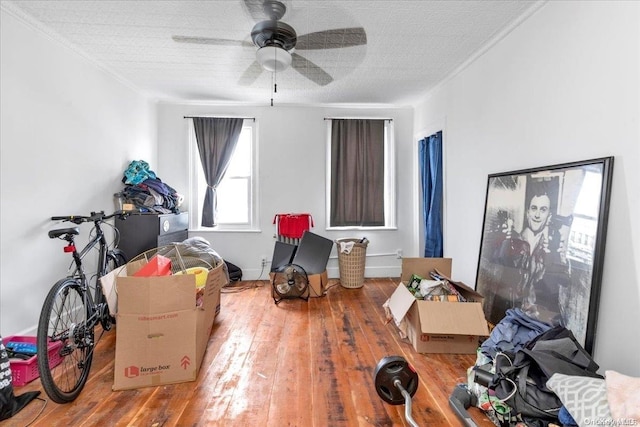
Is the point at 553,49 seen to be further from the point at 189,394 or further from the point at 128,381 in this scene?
the point at 128,381

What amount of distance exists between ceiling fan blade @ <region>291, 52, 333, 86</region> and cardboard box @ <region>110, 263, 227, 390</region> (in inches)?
84.7

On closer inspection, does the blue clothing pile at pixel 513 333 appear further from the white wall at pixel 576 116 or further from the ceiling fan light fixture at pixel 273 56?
the ceiling fan light fixture at pixel 273 56

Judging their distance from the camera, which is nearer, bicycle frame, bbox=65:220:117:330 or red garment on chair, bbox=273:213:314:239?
bicycle frame, bbox=65:220:117:330

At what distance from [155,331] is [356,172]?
10.5ft

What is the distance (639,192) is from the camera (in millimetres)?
1472

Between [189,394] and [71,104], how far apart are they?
102 inches

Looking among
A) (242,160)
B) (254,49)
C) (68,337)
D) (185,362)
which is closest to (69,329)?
(68,337)

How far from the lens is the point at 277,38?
222 centimetres

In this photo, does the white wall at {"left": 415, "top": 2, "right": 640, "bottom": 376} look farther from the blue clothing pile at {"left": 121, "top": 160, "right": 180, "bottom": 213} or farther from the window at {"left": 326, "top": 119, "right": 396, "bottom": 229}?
the blue clothing pile at {"left": 121, "top": 160, "right": 180, "bottom": 213}

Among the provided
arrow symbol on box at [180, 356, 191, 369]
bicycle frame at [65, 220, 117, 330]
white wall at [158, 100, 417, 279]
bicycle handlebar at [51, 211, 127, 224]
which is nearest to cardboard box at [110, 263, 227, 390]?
arrow symbol on box at [180, 356, 191, 369]

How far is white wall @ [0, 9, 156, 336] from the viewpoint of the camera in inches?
83.0

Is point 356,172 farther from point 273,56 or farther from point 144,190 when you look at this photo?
point 144,190

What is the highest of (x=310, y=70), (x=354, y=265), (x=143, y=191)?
(x=310, y=70)

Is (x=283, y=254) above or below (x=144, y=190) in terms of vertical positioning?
below
